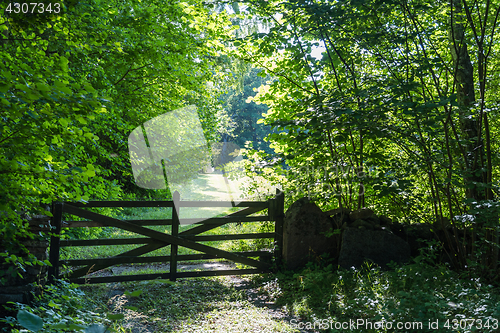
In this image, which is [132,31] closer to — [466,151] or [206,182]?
[466,151]

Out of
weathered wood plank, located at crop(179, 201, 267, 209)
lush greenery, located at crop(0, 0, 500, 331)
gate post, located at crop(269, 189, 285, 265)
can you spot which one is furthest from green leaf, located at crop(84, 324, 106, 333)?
gate post, located at crop(269, 189, 285, 265)

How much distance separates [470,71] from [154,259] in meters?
5.76

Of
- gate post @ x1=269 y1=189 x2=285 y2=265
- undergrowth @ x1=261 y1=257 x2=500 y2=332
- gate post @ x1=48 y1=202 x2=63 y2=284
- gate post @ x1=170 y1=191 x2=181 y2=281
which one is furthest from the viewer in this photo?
gate post @ x1=269 y1=189 x2=285 y2=265

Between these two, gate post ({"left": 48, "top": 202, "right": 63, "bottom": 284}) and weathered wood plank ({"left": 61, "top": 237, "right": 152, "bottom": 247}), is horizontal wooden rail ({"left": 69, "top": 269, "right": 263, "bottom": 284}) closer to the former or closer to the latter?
gate post ({"left": 48, "top": 202, "right": 63, "bottom": 284})

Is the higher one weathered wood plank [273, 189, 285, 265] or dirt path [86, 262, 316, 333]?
weathered wood plank [273, 189, 285, 265]

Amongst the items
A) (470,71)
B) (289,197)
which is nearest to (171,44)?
(289,197)

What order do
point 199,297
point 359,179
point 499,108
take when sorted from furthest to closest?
point 199,297 < point 359,179 < point 499,108

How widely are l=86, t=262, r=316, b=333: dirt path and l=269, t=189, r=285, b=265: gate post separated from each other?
77 cm

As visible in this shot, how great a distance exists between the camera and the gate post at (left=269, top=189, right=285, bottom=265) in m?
6.42

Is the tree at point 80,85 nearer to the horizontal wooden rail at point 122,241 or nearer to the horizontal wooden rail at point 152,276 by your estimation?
the horizontal wooden rail at point 122,241

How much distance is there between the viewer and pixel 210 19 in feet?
24.8

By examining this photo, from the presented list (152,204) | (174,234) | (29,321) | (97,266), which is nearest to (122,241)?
(97,266)

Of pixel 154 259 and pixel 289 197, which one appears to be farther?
pixel 289 197

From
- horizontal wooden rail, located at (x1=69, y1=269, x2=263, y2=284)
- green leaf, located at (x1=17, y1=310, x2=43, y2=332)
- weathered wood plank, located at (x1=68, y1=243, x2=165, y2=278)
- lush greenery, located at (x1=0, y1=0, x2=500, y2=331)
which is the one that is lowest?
horizontal wooden rail, located at (x1=69, y1=269, x2=263, y2=284)
